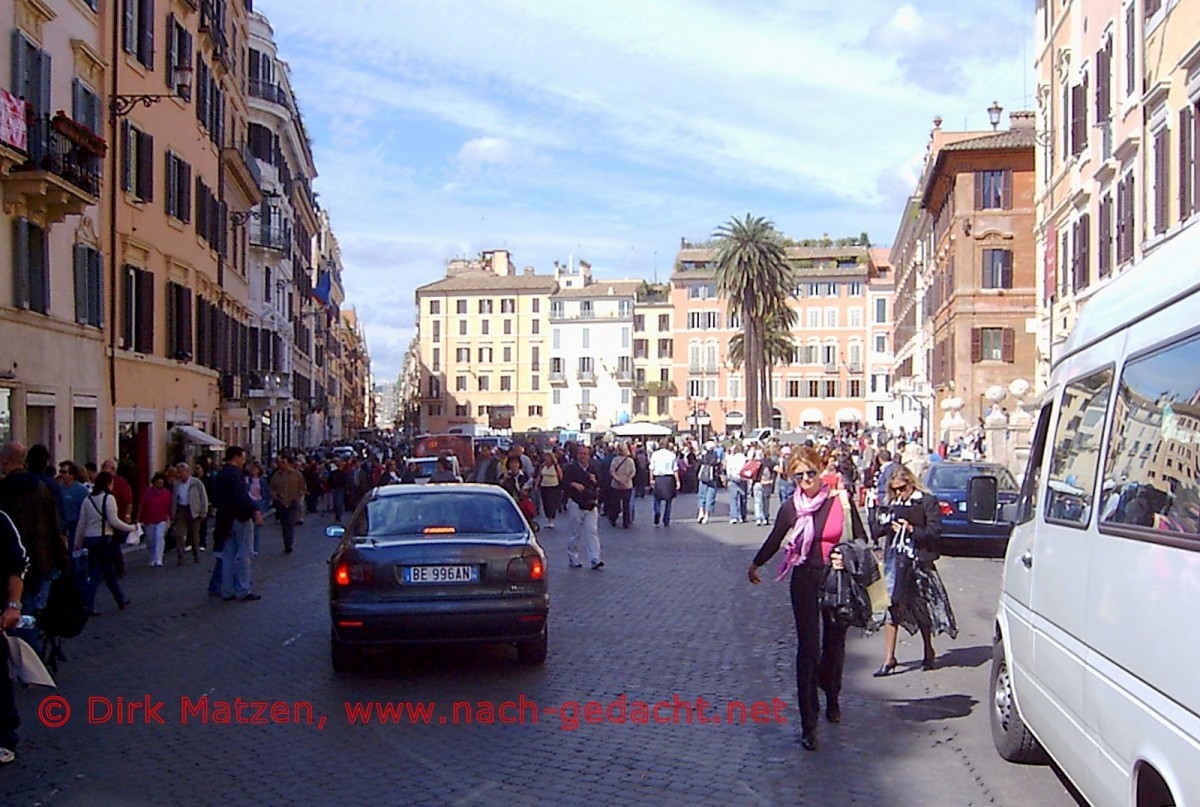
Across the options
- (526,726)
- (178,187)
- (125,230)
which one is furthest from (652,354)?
(526,726)

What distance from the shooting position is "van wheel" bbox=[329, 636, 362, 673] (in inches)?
396

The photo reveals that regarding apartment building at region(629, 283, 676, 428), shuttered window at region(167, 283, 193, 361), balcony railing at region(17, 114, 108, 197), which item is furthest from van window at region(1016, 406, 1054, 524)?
apartment building at region(629, 283, 676, 428)

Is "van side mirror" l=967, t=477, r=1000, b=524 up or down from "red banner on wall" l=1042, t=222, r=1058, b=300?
down

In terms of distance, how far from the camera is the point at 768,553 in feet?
27.3

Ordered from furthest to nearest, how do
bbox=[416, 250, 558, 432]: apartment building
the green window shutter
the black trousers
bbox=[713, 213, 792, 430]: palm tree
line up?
1. bbox=[416, 250, 558, 432]: apartment building
2. bbox=[713, 213, 792, 430]: palm tree
3. the green window shutter
4. the black trousers

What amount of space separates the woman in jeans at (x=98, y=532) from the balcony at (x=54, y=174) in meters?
8.12

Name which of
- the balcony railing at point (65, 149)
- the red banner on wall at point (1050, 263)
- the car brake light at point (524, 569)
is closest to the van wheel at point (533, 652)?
the car brake light at point (524, 569)

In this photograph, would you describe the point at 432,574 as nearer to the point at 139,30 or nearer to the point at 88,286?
the point at 88,286

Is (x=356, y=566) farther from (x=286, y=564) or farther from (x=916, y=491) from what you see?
(x=286, y=564)

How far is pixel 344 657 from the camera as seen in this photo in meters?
10.1

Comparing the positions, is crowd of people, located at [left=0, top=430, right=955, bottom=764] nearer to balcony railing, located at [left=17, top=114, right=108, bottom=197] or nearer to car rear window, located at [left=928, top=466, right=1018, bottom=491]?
car rear window, located at [left=928, top=466, right=1018, bottom=491]

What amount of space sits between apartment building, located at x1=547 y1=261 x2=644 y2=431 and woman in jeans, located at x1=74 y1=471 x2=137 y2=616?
9508 cm

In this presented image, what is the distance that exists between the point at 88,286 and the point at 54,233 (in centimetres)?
185

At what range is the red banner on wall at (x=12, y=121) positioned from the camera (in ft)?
60.5
